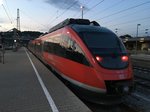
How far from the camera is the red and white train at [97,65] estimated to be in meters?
9.07

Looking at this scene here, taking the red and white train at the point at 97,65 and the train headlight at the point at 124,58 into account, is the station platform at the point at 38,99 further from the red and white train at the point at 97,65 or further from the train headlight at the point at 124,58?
the train headlight at the point at 124,58

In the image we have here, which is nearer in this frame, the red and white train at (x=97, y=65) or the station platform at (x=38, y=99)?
the station platform at (x=38, y=99)

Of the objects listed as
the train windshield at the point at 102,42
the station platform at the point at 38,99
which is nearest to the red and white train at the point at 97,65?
the train windshield at the point at 102,42

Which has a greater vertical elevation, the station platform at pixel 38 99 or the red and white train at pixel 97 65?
the red and white train at pixel 97 65

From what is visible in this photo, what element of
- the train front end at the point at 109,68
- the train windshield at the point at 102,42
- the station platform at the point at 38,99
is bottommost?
the station platform at the point at 38,99

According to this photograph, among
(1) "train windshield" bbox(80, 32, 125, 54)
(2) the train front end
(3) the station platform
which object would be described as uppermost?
(1) "train windshield" bbox(80, 32, 125, 54)

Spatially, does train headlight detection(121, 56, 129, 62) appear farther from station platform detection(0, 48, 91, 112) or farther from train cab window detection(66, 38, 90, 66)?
station platform detection(0, 48, 91, 112)

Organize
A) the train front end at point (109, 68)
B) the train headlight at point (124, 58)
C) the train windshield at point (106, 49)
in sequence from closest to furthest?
the train front end at point (109, 68)
the train windshield at point (106, 49)
the train headlight at point (124, 58)

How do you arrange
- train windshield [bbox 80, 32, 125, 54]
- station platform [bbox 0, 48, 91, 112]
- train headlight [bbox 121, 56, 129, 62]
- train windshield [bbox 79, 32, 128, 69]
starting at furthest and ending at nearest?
train windshield [bbox 80, 32, 125, 54], train headlight [bbox 121, 56, 129, 62], train windshield [bbox 79, 32, 128, 69], station platform [bbox 0, 48, 91, 112]

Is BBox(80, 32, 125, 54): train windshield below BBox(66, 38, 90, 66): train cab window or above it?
above

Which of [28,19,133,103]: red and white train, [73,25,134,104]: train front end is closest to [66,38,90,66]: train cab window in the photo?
[28,19,133,103]: red and white train

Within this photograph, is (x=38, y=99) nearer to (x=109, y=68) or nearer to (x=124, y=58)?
(x=109, y=68)

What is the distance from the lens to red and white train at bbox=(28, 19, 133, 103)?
9070mm

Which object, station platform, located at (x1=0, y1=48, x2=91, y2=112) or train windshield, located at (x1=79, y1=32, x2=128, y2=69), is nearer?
station platform, located at (x1=0, y1=48, x2=91, y2=112)
